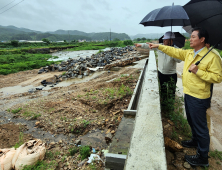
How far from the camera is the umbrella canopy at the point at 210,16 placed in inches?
69.3

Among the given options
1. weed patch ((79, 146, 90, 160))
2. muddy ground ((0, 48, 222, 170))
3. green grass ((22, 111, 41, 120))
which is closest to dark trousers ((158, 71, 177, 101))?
muddy ground ((0, 48, 222, 170))

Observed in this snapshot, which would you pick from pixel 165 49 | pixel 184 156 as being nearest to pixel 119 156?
pixel 184 156

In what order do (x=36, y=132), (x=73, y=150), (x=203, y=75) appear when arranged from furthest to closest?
(x=36, y=132) < (x=73, y=150) < (x=203, y=75)

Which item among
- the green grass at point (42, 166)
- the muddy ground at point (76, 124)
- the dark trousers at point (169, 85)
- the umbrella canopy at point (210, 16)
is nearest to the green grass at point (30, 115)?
the muddy ground at point (76, 124)

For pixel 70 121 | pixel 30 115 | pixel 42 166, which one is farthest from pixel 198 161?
pixel 30 115

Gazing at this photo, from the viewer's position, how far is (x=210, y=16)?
72.9 inches

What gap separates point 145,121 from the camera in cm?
209

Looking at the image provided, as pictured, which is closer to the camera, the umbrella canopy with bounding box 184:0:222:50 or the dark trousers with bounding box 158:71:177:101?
the umbrella canopy with bounding box 184:0:222:50

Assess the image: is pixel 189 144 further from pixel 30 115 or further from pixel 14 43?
pixel 14 43

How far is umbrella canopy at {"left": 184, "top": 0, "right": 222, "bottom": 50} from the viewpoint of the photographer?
1759 mm

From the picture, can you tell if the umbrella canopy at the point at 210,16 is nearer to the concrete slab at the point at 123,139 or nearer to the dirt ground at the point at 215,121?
the dirt ground at the point at 215,121

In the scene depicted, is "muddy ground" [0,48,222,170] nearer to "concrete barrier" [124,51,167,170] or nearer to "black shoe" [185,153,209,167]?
"black shoe" [185,153,209,167]

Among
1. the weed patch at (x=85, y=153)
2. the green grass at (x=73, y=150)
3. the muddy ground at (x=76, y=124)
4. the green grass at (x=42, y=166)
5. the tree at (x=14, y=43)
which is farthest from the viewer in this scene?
the tree at (x=14, y=43)

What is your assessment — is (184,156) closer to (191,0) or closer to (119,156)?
(119,156)
